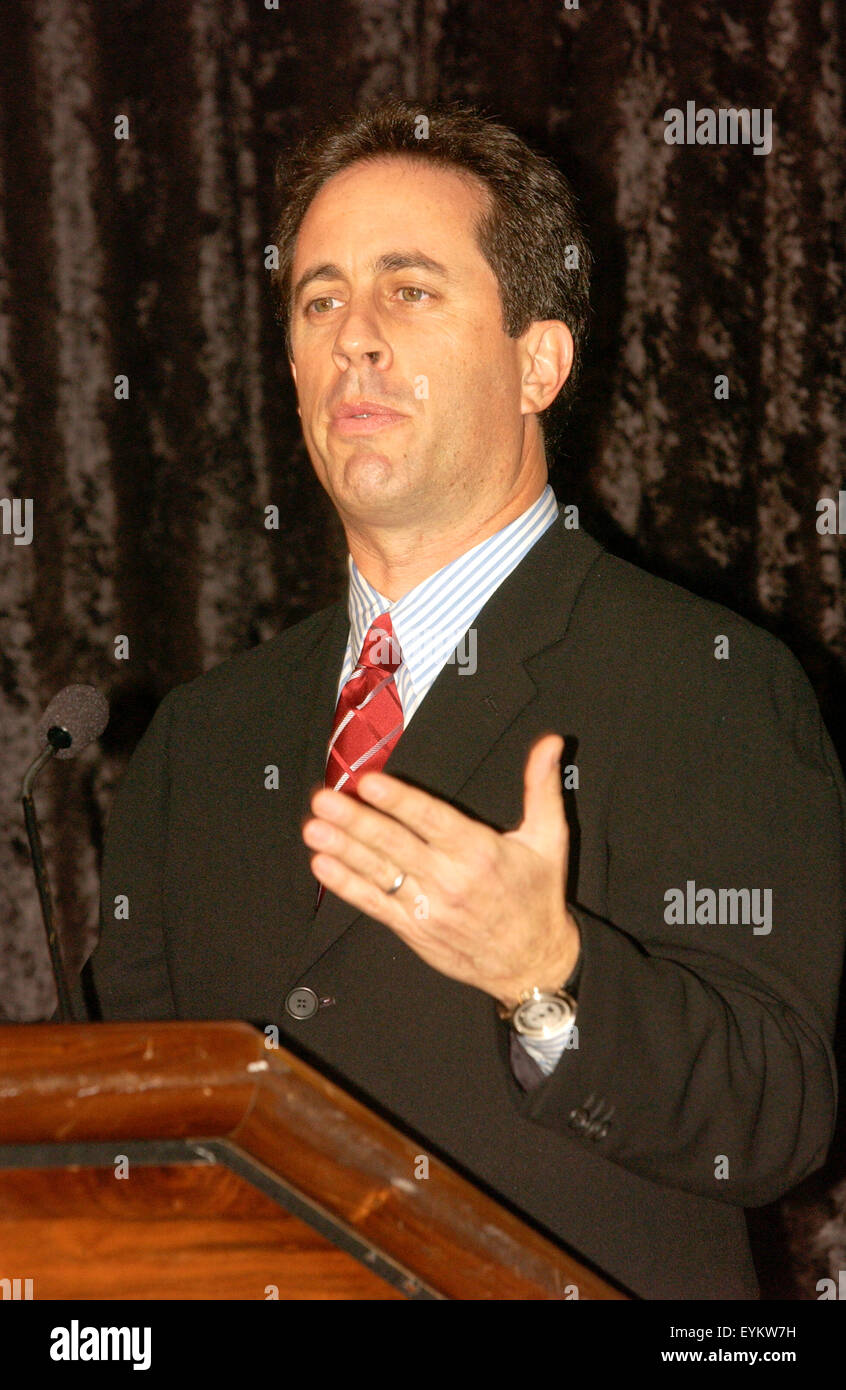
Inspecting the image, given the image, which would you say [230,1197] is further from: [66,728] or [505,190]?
[505,190]

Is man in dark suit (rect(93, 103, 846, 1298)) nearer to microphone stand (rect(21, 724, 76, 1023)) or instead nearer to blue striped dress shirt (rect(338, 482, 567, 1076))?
blue striped dress shirt (rect(338, 482, 567, 1076))

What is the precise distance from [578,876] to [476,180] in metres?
0.83

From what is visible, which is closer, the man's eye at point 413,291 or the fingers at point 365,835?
the fingers at point 365,835

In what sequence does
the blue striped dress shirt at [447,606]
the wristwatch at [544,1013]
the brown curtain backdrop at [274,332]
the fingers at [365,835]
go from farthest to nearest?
the brown curtain backdrop at [274,332], the blue striped dress shirt at [447,606], the wristwatch at [544,1013], the fingers at [365,835]

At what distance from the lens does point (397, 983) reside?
1311 millimetres

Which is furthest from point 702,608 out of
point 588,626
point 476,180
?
point 476,180

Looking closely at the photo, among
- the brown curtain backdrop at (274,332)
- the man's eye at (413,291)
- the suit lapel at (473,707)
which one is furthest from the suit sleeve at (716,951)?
the brown curtain backdrop at (274,332)

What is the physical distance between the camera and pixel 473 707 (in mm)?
1412

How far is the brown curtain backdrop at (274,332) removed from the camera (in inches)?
95.7

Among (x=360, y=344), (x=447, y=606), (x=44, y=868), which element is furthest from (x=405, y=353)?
(x=44, y=868)

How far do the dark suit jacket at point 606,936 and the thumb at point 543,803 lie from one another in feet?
0.29

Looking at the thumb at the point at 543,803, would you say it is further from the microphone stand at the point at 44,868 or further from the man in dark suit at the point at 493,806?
the microphone stand at the point at 44,868

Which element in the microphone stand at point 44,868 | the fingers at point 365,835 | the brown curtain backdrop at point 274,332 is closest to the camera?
the fingers at point 365,835

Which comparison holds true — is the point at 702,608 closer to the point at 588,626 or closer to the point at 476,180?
the point at 588,626
